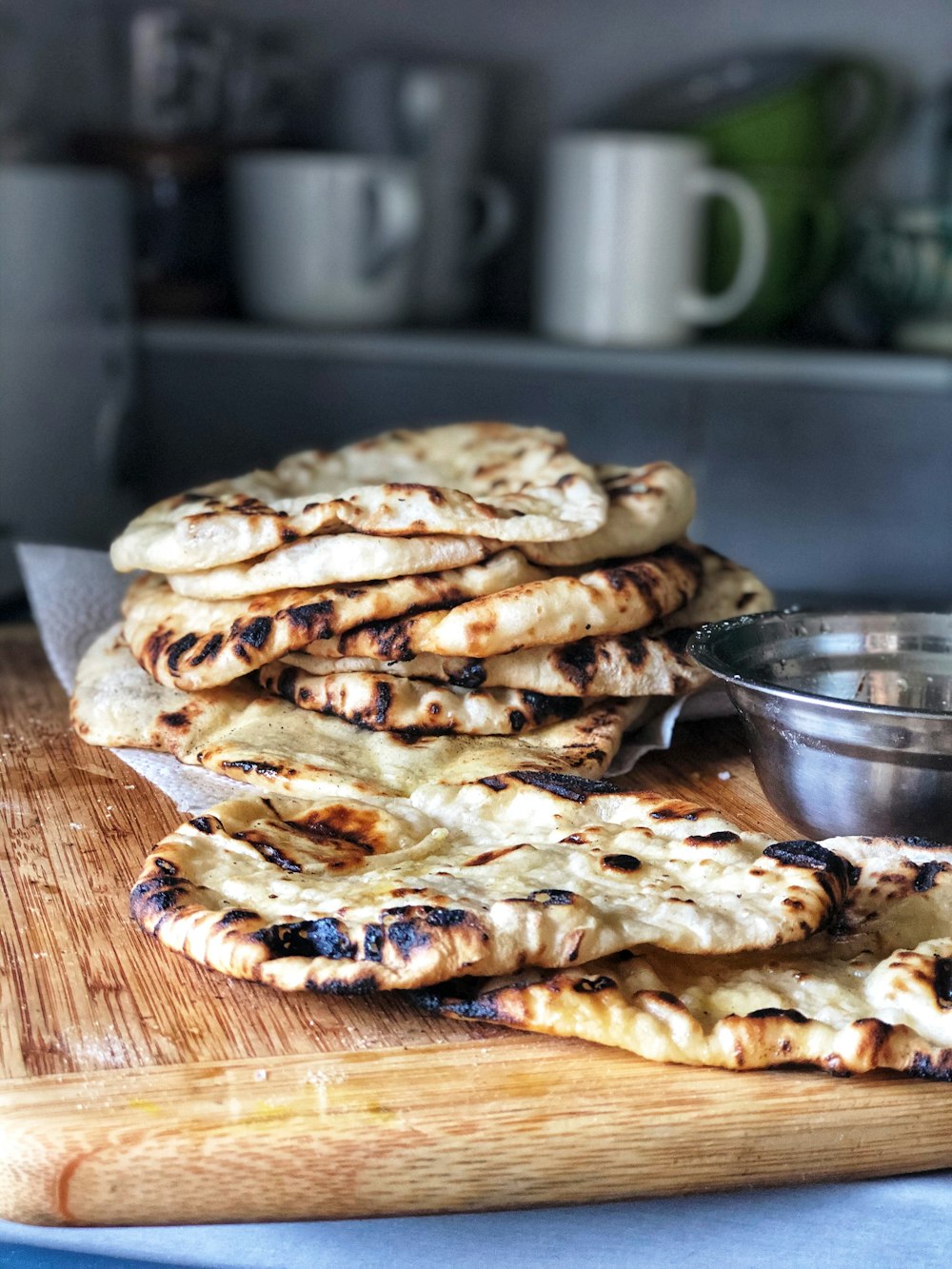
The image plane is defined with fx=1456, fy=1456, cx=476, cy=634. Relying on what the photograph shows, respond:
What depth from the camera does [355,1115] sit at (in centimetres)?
89

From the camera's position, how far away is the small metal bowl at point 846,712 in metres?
1.16

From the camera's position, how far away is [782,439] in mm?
3045

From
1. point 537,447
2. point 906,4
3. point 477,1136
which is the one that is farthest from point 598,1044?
point 906,4

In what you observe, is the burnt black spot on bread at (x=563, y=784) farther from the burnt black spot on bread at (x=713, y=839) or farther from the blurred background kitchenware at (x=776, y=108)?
the blurred background kitchenware at (x=776, y=108)

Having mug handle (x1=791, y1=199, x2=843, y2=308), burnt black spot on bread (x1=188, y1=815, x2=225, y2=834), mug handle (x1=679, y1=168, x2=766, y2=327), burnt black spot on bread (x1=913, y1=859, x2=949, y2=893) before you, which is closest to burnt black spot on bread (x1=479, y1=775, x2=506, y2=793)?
burnt black spot on bread (x1=188, y1=815, x2=225, y2=834)

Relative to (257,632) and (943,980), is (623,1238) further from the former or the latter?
(257,632)

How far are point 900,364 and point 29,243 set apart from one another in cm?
165

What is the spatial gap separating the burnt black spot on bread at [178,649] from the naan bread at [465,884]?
26 centimetres

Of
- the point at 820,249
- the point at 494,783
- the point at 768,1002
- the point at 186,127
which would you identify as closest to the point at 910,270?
the point at 820,249

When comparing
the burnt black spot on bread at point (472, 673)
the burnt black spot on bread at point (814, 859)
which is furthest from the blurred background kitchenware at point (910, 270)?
the burnt black spot on bread at point (814, 859)

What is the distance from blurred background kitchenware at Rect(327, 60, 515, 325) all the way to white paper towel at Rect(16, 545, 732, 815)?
1476mm

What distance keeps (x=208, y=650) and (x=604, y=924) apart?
22.5 inches

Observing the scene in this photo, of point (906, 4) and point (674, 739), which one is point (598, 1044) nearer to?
point (674, 739)

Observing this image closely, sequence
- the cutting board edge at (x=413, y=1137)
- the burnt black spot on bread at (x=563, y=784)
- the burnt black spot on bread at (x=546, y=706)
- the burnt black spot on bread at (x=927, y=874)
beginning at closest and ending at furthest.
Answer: the cutting board edge at (x=413, y=1137) → the burnt black spot on bread at (x=927, y=874) → the burnt black spot on bread at (x=563, y=784) → the burnt black spot on bread at (x=546, y=706)
